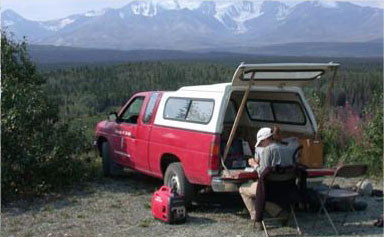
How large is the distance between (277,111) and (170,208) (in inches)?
101

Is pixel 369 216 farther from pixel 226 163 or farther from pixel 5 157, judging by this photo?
pixel 5 157

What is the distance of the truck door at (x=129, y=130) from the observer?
10.7m

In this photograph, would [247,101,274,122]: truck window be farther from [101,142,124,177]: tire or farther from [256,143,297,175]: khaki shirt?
[101,142,124,177]: tire

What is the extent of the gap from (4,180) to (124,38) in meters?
170

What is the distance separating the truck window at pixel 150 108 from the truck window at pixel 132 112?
0.65 metres

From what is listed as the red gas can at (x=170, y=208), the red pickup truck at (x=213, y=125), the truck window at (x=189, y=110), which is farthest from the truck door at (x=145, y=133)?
the red gas can at (x=170, y=208)

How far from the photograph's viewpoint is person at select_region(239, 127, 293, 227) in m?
7.86

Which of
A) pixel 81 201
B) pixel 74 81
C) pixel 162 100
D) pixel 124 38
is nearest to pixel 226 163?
pixel 162 100

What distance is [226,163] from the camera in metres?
8.96

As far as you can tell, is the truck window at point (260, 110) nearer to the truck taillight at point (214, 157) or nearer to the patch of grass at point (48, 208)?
the truck taillight at point (214, 157)

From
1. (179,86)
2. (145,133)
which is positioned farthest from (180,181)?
(179,86)

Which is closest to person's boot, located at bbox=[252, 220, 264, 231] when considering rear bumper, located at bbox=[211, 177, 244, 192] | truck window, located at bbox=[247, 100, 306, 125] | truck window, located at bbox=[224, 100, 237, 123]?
rear bumper, located at bbox=[211, 177, 244, 192]

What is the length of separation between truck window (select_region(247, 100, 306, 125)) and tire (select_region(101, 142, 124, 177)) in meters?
2.70

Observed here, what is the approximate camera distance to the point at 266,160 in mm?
7875
